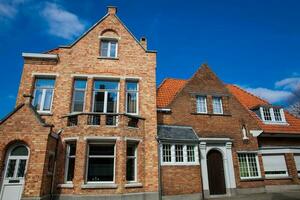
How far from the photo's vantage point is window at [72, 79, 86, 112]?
1334cm

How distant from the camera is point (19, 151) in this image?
10.9 m

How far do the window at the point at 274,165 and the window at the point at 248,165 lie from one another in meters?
1.30

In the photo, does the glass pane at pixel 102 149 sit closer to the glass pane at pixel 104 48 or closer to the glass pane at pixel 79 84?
the glass pane at pixel 79 84

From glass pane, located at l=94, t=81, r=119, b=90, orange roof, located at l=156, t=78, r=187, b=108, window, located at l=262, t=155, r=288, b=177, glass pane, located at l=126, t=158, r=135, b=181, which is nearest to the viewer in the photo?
glass pane, located at l=126, t=158, r=135, b=181

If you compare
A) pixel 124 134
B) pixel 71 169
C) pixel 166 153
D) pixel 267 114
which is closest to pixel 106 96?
pixel 124 134

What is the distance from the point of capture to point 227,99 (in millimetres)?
16750

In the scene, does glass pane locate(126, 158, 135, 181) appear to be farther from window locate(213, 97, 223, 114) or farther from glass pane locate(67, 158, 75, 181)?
window locate(213, 97, 223, 114)

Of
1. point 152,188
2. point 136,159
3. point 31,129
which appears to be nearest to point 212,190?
point 152,188

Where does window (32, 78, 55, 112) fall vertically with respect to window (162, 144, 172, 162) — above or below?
above

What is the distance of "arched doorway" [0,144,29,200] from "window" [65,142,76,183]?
81.5 inches

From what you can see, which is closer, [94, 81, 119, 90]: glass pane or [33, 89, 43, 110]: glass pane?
[33, 89, 43, 110]: glass pane

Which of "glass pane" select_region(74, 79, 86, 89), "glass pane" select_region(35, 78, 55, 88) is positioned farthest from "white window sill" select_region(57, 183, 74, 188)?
"glass pane" select_region(35, 78, 55, 88)

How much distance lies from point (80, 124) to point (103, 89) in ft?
9.56

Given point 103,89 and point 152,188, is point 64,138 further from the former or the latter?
point 152,188
